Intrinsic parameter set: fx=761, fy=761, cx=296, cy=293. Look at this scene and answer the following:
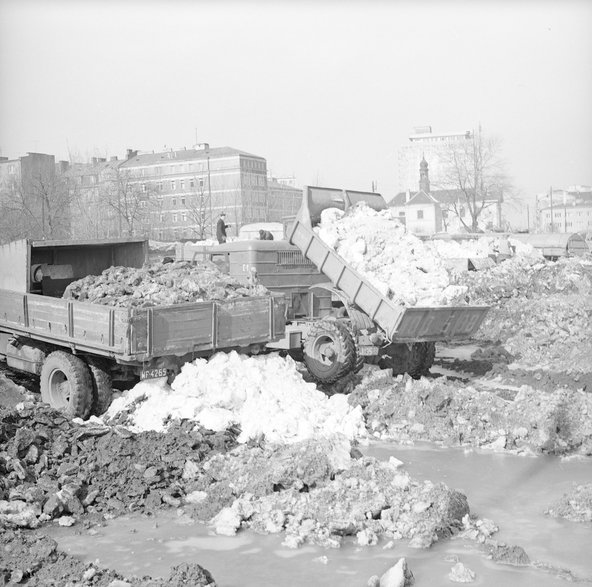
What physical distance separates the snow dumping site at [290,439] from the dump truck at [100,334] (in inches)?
11.7

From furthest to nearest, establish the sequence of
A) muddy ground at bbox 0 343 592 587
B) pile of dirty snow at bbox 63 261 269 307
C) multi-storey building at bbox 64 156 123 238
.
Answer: multi-storey building at bbox 64 156 123 238, pile of dirty snow at bbox 63 261 269 307, muddy ground at bbox 0 343 592 587

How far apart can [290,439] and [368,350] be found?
3158 millimetres

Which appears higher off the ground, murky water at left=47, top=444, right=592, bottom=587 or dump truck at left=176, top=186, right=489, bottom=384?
dump truck at left=176, top=186, right=489, bottom=384

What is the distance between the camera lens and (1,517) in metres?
6.37

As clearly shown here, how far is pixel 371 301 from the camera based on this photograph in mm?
11328

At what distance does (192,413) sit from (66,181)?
3338 cm

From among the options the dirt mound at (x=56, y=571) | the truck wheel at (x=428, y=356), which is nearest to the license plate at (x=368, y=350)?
the truck wheel at (x=428, y=356)

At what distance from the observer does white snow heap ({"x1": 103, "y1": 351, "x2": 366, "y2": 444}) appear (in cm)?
890

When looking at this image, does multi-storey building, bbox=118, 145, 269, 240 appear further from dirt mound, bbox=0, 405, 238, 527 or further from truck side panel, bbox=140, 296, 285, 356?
Result: dirt mound, bbox=0, 405, 238, 527

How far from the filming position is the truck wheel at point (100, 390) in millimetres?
9773

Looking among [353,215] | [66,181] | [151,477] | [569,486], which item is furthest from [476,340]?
[66,181]

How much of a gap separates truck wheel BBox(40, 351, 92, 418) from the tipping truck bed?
13.7ft

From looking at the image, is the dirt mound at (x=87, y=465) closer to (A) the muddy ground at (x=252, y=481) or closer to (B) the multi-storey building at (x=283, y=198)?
(A) the muddy ground at (x=252, y=481)

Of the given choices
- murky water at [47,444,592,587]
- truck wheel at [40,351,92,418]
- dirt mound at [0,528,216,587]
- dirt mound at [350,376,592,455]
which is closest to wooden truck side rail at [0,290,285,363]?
truck wheel at [40,351,92,418]
